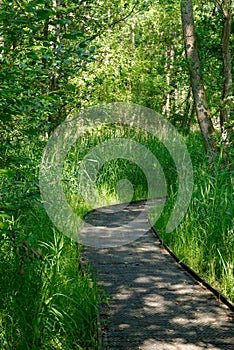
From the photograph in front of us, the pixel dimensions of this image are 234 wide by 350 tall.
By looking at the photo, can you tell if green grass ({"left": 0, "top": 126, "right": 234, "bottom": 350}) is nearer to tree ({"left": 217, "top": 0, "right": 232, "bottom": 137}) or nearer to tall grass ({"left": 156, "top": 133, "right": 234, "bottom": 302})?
tall grass ({"left": 156, "top": 133, "right": 234, "bottom": 302})

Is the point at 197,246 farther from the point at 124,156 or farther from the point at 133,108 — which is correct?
the point at 133,108

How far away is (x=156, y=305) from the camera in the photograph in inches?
193

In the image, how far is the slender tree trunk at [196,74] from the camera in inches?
397

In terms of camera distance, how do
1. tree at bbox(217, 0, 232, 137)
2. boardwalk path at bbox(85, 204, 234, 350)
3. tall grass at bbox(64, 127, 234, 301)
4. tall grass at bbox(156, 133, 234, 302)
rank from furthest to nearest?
tree at bbox(217, 0, 232, 137) < tall grass at bbox(64, 127, 234, 301) < tall grass at bbox(156, 133, 234, 302) < boardwalk path at bbox(85, 204, 234, 350)

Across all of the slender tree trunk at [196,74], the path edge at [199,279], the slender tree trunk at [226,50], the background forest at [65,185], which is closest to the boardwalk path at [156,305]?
the path edge at [199,279]

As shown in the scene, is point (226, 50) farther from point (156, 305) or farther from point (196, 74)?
point (156, 305)

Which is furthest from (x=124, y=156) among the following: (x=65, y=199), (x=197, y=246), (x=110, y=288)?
(x=110, y=288)

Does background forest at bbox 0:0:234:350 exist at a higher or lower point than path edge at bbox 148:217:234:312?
higher

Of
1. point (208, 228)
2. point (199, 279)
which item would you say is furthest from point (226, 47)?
point (199, 279)

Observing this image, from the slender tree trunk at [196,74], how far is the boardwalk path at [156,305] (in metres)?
3.78

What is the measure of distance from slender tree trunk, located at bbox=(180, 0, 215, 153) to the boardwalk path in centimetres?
378

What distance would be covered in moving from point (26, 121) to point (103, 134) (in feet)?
25.1

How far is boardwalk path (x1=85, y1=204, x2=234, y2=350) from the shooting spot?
410cm

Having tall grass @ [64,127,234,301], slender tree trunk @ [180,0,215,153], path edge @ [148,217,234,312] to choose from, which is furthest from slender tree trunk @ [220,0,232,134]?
path edge @ [148,217,234,312]
